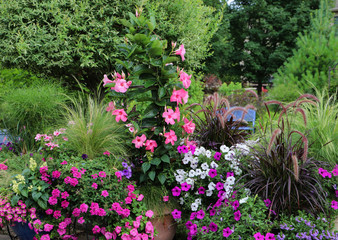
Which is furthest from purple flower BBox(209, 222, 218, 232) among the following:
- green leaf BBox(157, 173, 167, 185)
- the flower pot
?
the flower pot

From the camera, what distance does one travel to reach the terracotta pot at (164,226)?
278 cm

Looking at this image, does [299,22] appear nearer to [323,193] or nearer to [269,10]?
[269,10]

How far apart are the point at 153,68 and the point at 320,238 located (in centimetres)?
190

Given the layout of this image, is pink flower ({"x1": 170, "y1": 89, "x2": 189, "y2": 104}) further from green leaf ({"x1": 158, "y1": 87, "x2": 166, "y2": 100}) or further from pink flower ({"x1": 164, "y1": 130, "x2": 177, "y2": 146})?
pink flower ({"x1": 164, "y1": 130, "x2": 177, "y2": 146})

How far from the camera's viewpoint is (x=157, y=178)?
2.92 meters

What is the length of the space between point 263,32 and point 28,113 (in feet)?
54.7

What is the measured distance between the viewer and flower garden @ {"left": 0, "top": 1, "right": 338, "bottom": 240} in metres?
2.48

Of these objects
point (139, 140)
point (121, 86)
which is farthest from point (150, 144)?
point (121, 86)

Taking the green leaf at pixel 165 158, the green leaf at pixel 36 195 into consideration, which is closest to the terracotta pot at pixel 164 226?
the green leaf at pixel 165 158

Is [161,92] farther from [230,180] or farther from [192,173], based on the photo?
[230,180]

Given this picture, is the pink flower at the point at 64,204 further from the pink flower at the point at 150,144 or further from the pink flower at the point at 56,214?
the pink flower at the point at 150,144

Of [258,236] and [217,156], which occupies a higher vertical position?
[217,156]

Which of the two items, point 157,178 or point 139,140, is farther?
point 157,178

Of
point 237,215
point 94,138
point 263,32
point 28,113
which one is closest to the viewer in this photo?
point 237,215
